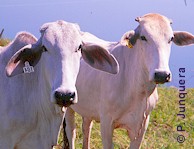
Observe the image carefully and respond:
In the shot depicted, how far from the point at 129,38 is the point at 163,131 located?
3.53 metres

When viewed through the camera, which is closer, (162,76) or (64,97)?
(64,97)

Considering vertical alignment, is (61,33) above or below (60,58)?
above

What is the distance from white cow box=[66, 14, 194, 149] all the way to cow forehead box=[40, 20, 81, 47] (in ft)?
3.88

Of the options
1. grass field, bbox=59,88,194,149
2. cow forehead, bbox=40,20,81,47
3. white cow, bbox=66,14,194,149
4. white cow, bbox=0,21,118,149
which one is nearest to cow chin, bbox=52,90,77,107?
white cow, bbox=0,21,118,149

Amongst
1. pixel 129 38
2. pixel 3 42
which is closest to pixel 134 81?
pixel 129 38

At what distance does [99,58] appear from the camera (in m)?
4.33

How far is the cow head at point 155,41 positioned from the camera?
188 inches

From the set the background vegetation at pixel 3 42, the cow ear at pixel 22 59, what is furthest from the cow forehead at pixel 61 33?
the background vegetation at pixel 3 42

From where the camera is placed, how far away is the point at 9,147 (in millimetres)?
4258

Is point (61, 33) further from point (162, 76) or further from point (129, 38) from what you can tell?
point (129, 38)

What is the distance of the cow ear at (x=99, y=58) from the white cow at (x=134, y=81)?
27.8 inches

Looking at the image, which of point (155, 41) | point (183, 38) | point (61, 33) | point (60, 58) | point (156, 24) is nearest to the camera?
point (60, 58)

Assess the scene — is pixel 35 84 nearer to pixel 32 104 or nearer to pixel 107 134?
pixel 32 104

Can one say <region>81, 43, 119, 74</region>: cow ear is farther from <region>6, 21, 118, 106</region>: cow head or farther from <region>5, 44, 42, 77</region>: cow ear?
<region>5, 44, 42, 77</region>: cow ear
